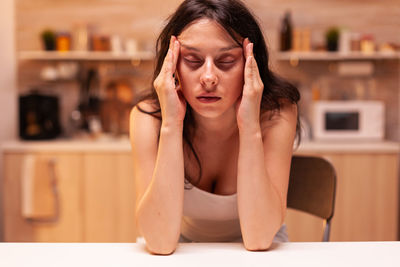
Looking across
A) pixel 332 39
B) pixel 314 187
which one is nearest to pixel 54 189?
pixel 314 187

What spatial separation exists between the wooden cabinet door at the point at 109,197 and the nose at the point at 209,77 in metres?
1.86

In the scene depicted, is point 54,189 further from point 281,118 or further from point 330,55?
point 330,55

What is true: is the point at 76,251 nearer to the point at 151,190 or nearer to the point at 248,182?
the point at 151,190

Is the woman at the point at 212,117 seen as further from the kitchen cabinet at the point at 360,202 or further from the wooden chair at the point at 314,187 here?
the kitchen cabinet at the point at 360,202

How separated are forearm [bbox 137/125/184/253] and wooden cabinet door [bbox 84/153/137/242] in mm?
1769

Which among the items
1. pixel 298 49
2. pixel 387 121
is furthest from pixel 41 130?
pixel 387 121

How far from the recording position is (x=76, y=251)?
3.08ft

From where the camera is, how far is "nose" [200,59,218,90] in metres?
1.03

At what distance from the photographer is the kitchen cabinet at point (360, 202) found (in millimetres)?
2816

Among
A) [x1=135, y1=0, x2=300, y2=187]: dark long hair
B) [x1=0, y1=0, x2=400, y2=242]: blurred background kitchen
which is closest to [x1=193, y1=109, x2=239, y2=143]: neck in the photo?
[x1=135, y1=0, x2=300, y2=187]: dark long hair

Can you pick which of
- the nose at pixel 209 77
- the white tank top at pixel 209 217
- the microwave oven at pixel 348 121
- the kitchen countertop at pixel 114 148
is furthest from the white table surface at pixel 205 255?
the microwave oven at pixel 348 121

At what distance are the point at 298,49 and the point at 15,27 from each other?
2239mm

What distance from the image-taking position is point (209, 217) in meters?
1.35

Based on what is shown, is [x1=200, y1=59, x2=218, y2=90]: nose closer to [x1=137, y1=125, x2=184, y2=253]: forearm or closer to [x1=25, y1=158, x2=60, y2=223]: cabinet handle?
[x1=137, y1=125, x2=184, y2=253]: forearm
